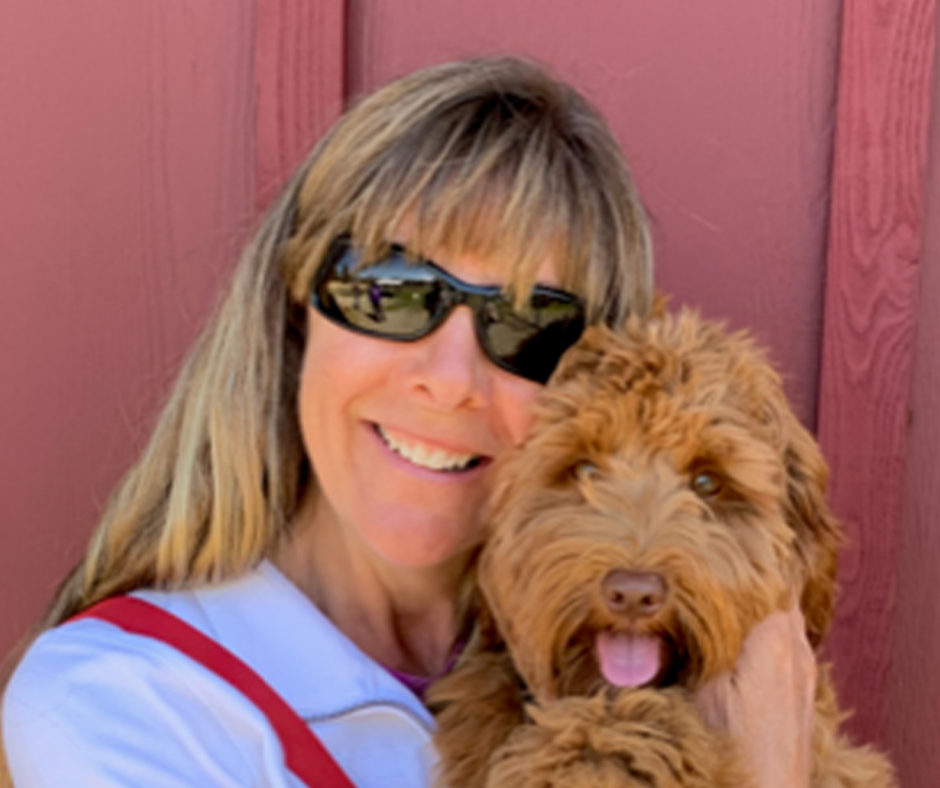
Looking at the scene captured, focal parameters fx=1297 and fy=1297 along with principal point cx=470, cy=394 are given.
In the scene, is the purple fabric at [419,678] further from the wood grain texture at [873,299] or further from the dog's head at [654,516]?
the wood grain texture at [873,299]

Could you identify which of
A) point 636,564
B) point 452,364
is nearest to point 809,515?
point 636,564

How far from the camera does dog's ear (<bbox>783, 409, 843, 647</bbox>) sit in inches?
96.7

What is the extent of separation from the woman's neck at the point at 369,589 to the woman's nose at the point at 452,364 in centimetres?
46

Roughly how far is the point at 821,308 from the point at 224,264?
1552mm

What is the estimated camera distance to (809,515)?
2.46 meters

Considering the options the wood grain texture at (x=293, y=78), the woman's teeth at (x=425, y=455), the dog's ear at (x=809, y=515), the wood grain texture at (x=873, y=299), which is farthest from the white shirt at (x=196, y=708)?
the wood grain texture at (x=873, y=299)

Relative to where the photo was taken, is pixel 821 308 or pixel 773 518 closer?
pixel 773 518

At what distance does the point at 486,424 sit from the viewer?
2.52 m

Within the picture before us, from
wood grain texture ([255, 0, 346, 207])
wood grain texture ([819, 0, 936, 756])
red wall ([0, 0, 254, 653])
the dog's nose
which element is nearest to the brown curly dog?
the dog's nose

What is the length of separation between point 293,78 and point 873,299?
155 centimetres

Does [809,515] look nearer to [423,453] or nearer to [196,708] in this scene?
[423,453]

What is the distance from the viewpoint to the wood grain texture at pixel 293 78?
10.6ft

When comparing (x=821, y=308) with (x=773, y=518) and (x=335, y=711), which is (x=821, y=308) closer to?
(x=773, y=518)

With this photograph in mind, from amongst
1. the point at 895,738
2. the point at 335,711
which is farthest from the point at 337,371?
the point at 895,738
